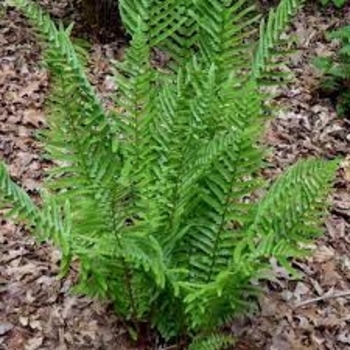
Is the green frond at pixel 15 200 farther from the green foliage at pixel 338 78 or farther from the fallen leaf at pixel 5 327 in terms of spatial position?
the green foliage at pixel 338 78

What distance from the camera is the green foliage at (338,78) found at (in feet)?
15.8

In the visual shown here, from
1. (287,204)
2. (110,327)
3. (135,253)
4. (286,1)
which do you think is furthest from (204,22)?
(110,327)

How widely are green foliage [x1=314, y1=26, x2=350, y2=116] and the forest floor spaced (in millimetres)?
80

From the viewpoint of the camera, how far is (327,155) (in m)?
4.53

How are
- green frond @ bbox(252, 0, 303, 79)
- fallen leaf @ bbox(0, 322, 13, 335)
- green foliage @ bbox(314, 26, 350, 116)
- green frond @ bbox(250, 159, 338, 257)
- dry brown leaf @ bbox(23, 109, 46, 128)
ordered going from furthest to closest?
green foliage @ bbox(314, 26, 350, 116) < dry brown leaf @ bbox(23, 109, 46, 128) < fallen leaf @ bbox(0, 322, 13, 335) < green frond @ bbox(252, 0, 303, 79) < green frond @ bbox(250, 159, 338, 257)

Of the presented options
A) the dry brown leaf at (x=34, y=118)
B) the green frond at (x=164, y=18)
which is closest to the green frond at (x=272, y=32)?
the green frond at (x=164, y=18)

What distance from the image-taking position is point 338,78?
4.95 metres

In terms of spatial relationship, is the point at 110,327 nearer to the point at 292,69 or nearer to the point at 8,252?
the point at 8,252

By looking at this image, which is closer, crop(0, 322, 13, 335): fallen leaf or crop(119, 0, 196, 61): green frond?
crop(119, 0, 196, 61): green frond

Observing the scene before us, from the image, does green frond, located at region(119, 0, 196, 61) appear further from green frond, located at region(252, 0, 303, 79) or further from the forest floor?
the forest floor

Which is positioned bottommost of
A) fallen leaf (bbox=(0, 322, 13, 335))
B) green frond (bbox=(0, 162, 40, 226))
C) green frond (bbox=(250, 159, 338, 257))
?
fallen leaf (bbox=(0, 322, 13, 335))

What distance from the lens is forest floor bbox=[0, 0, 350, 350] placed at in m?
3.26

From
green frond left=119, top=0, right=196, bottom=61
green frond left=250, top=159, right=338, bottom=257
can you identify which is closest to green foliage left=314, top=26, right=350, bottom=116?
green frond left=119, top=0, right=196, bottom=61

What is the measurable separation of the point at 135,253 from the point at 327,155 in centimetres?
230
